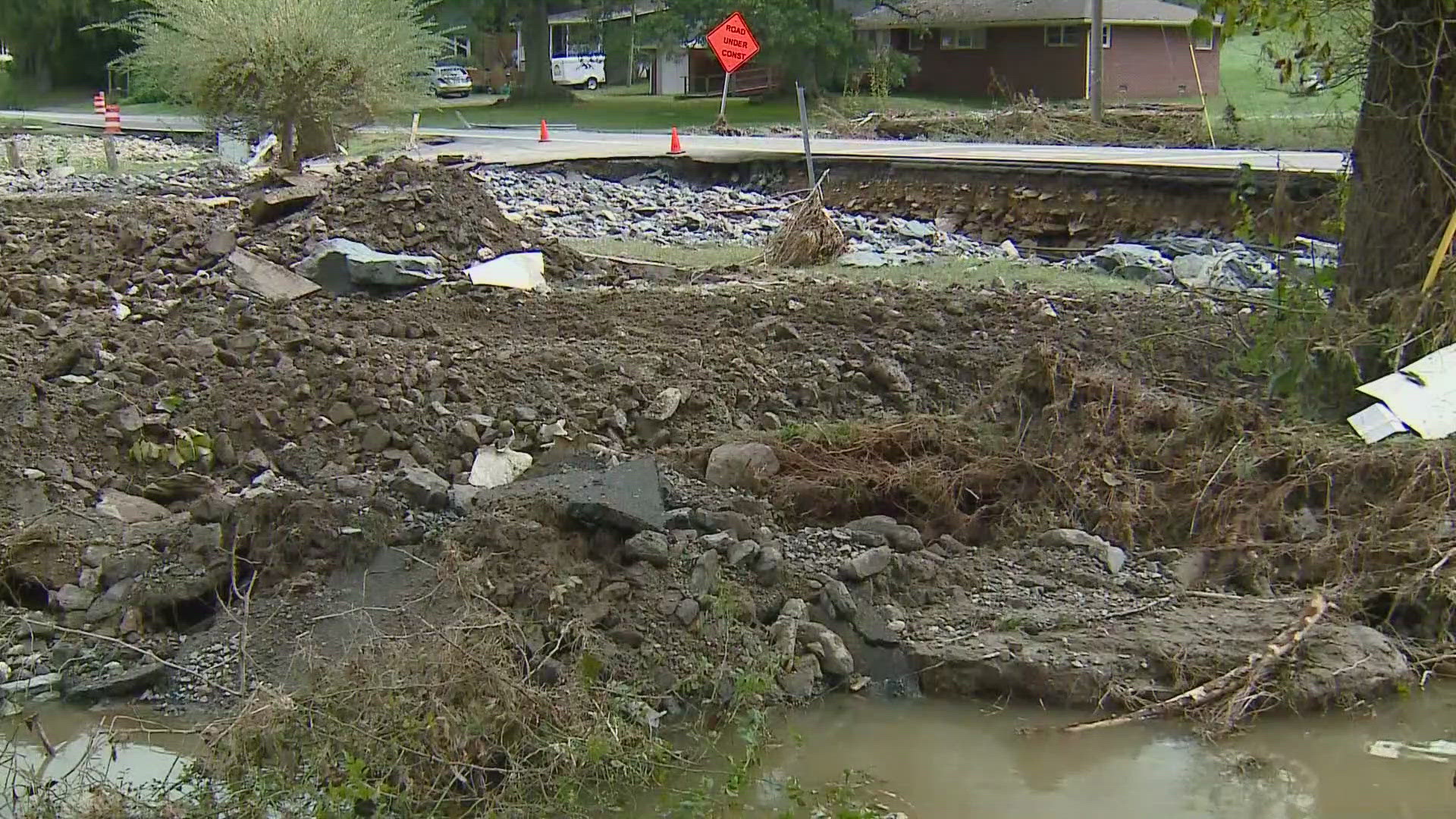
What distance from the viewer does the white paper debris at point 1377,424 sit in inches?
294

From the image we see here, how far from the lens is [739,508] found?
7.16 metres

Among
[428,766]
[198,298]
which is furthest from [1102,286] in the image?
[428,766]

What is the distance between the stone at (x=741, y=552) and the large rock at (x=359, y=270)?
6011 millimetres

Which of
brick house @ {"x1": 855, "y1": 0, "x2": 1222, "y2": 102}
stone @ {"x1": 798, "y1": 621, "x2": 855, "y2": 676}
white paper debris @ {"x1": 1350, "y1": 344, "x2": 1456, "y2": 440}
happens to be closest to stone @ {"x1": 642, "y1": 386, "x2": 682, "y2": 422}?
stone @ {"x1": 798, "y1": 621, "x2": 855, "y2": 676}

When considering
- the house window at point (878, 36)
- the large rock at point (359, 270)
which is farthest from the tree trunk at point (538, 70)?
the large rock at point (359, 270)

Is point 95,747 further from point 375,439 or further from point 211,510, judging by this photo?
point 375,439

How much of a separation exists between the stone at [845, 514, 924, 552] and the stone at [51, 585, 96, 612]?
11.3 ft

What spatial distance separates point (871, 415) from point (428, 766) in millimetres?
4633

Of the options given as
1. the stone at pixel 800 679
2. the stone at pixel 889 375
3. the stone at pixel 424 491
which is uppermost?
the stone at pixel 889 375

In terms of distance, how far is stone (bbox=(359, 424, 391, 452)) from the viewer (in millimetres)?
8570

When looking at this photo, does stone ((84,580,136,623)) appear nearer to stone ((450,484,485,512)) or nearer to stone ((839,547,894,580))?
stone ((450,484,485,512))

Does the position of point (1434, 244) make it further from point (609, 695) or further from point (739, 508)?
point (609, 695)

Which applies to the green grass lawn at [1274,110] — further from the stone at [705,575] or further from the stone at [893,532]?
the stone at [705,575]

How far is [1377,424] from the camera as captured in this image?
297 inches
